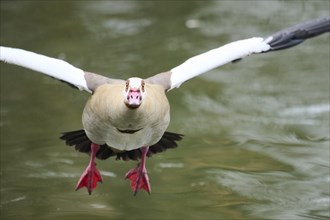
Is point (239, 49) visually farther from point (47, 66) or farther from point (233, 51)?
point (47, 66)

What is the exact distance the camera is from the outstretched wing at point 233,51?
7.03 m

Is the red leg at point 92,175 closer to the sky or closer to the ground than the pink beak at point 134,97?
closer to the ground

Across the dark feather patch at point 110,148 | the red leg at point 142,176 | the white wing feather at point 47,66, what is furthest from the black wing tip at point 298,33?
the white wing feather at point 47,66

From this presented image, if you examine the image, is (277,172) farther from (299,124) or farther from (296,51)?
(296,51)

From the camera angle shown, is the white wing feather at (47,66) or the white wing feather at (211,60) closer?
the white wing feather at (47,66)

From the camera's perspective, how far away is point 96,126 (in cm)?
659

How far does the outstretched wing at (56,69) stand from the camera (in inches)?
271

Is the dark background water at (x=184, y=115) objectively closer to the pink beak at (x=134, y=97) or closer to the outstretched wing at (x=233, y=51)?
the outstretched wing at (x=233, y=51)

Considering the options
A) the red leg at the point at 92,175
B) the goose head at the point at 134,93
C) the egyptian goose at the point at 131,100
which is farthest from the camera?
the red leg at the point at 92,175

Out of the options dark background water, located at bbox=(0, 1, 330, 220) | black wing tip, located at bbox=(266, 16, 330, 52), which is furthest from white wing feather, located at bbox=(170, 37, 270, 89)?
dark background water, located at bbox=(0, 1, 330, 220)

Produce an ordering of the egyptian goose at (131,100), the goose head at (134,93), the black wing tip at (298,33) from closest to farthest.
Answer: the goose head at (134,93) < the egyptian goose at (131,100) < the black wing tip at (298,33)

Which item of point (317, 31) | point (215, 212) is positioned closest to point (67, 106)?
point (215, 212)

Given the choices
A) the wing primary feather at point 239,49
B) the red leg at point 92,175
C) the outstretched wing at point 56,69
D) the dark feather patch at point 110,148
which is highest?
the wing primary feather at point 239,49

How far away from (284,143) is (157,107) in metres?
3.01
